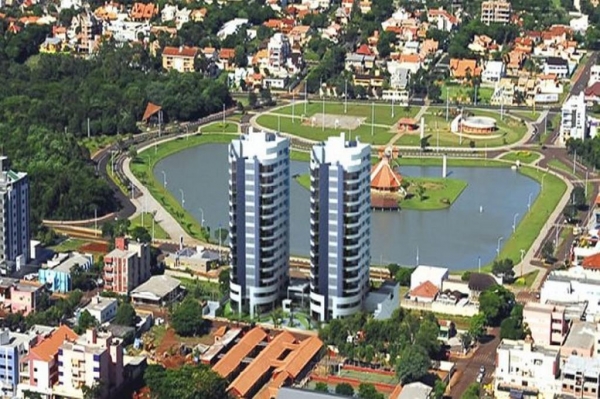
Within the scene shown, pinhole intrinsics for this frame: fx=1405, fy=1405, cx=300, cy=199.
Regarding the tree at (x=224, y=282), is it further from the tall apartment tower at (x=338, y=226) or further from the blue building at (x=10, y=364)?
the blue building at (x=10, y=364)

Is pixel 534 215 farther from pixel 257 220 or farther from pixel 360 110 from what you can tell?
pixel 360 110

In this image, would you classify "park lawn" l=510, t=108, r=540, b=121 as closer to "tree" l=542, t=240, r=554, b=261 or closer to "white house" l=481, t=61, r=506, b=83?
"white house" l=481, t=61, r=506, b=83

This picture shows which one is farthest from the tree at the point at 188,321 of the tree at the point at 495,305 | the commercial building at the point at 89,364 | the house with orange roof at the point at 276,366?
the tree at the point at 495,305

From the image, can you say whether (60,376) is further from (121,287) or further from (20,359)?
(121,287)

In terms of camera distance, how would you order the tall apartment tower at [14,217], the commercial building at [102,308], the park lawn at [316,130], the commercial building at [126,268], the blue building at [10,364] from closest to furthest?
1. the blue building at [10,364]
2. the commercial building at [102,308]
3. the commercial building at [126,268]
4. the tall apartment tower at [14,217]
5. the park lawn at [316,130]

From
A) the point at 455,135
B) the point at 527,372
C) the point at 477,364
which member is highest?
the point at 455,135

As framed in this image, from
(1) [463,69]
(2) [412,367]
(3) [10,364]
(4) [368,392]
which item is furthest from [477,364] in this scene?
(1) [463,69]

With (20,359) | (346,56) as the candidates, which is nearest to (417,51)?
(346,56)
